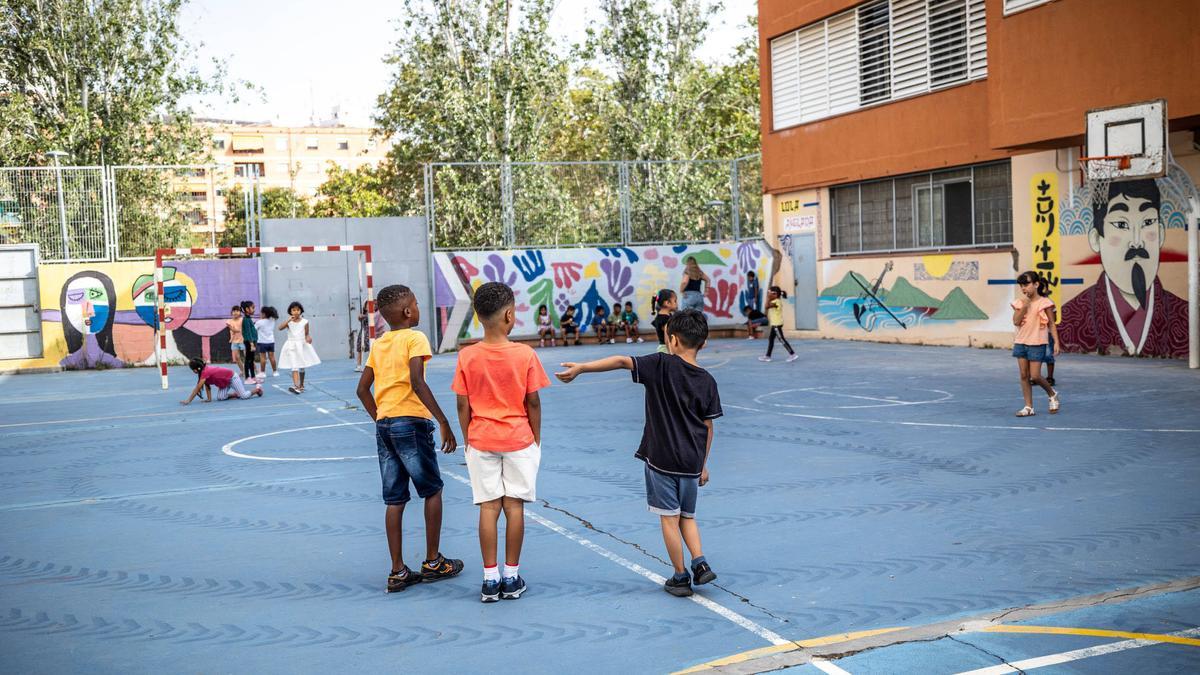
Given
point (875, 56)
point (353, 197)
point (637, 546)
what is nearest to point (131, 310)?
point (875, 56)

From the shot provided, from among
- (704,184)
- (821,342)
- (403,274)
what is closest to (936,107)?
(821,342)

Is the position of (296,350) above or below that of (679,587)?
above

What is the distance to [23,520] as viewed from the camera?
868cm

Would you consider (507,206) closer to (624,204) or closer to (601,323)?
(624,204)

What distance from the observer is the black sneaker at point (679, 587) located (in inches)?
235

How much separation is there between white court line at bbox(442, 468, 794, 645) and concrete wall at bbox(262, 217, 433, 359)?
19407 mm

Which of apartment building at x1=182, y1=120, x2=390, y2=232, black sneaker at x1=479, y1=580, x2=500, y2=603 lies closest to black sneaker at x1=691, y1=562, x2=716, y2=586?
black sneaker at x1=479, y1=580, x2=500, y2=603

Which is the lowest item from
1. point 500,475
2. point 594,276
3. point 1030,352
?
point 500,475

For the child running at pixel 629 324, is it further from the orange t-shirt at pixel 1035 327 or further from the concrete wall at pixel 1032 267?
the orange t-shirt at pixel 1035 327

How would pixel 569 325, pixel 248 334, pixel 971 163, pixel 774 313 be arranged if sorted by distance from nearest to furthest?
pixel 248 334, pixel 774 313, pixel 971 163, pixel 569 325

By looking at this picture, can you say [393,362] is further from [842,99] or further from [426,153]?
[426,153]

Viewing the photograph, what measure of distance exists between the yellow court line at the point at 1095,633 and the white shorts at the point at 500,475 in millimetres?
2440

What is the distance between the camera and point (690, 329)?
20.0ft

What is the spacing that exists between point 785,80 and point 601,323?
786 cm
